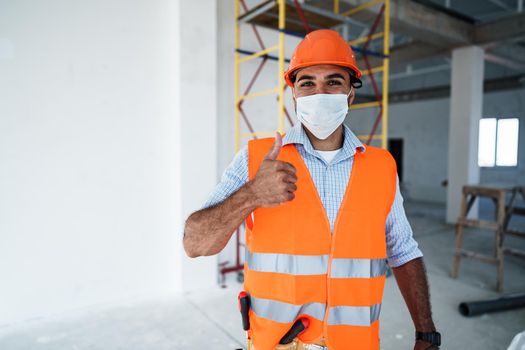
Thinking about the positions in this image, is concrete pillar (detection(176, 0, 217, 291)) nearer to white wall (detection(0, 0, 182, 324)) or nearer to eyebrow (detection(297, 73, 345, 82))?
white wall (detection(0, 0, 182, 324))

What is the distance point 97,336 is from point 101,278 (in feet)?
2.58

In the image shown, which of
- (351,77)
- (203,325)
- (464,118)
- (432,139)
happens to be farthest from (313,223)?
(432,139)

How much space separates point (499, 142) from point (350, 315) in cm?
1298

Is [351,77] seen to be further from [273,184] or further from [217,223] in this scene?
[217,223]

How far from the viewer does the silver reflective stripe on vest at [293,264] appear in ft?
4.48

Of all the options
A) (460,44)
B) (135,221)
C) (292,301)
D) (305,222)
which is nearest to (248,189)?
(305,222)

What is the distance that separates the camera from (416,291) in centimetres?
156

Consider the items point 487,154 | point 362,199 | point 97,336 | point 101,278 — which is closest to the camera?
point 362,199

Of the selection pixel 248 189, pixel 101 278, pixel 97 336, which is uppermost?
pixel 248 189

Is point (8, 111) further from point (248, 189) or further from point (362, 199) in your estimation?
point (362, 199)

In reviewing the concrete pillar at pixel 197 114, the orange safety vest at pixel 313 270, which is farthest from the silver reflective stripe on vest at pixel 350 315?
the concrete pillar at pixel 197 114

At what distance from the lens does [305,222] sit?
4.52 feet

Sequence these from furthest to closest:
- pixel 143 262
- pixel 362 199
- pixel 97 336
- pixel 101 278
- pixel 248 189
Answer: pixel 143 262, pixel 101 278, pixel 97 336, pixel 362 199, pixel 248 189

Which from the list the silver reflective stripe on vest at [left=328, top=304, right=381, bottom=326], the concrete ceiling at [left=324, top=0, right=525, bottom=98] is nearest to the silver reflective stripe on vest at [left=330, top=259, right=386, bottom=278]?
the silver reflective stripe on vest at [left=328, top=304, right=381, bottom=326]
